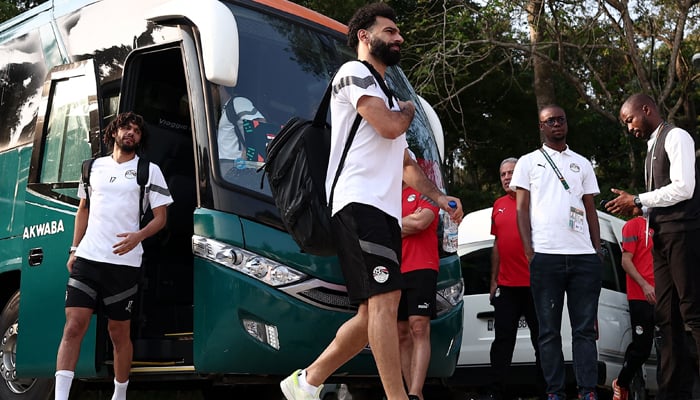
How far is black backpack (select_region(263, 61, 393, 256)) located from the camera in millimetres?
5137

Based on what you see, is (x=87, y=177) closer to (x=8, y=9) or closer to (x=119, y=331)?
(x=119, y=331)

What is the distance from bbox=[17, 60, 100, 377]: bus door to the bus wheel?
415 mm

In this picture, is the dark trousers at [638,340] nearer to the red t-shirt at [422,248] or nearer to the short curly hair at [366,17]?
the red t-shirt at [422,248]

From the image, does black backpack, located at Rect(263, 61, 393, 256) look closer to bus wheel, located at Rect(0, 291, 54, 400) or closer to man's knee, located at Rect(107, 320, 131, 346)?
man's knee, located at Rect(107, 320, 131, 346)

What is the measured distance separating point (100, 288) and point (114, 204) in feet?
1.86

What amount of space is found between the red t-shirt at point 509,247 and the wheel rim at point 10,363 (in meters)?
3.92

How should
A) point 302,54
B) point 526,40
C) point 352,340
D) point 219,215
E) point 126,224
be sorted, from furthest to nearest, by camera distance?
point 526,40, point 302,54, point 126,224, point 219,215, point 352,340

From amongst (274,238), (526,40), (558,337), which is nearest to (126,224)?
(274,238)

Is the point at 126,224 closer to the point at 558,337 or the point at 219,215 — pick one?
the point at 219,215

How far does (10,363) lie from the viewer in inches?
316

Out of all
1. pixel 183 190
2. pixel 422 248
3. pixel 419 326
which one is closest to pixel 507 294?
pixel 422 248

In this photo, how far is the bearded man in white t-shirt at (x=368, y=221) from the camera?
496 centimetres

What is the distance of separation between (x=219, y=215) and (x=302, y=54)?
156cm

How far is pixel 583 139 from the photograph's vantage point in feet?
78.4
